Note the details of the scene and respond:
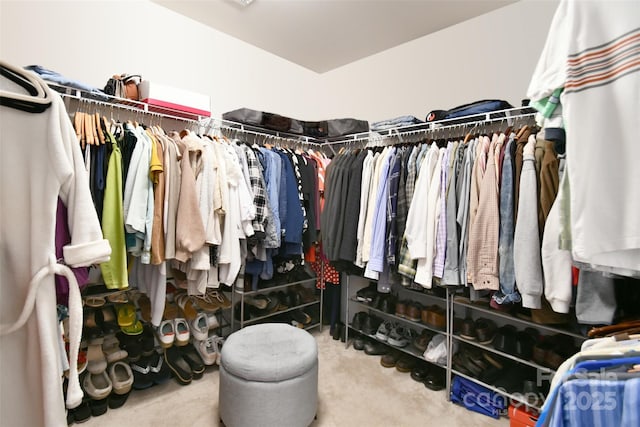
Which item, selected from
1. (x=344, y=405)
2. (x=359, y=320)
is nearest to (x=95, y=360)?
(x=344, y=405)

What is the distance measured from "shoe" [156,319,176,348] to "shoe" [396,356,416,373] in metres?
1.57

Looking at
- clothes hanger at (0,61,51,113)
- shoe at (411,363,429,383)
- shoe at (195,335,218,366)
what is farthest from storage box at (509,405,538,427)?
clothes hanger at (0,61,51,113)

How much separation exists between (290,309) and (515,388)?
1653 mm

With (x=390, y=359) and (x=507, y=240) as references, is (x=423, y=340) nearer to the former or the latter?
(x=390, y=359)

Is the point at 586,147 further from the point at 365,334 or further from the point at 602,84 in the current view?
the point at 365,334

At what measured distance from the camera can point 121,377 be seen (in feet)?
6.25

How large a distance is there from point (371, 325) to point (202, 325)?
1.30 metres

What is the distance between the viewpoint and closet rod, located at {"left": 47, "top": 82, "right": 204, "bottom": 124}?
1691mm

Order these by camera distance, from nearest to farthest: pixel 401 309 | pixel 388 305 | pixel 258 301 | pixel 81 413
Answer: pixel 81 413 → pixel 401 309 → pixel 388 305 → pixel 258 301

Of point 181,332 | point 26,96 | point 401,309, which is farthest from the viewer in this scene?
point 401,309

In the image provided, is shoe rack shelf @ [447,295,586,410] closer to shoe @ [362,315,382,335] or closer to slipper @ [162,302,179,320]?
shoe @ [362,315,382,335]

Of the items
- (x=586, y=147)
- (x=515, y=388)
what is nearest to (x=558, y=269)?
(x=586, y=147)

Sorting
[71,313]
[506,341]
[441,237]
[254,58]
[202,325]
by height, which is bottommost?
Answer: [202,325]

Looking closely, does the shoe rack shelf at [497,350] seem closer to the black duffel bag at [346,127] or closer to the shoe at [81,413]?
the black duffel bag at [346,127]
